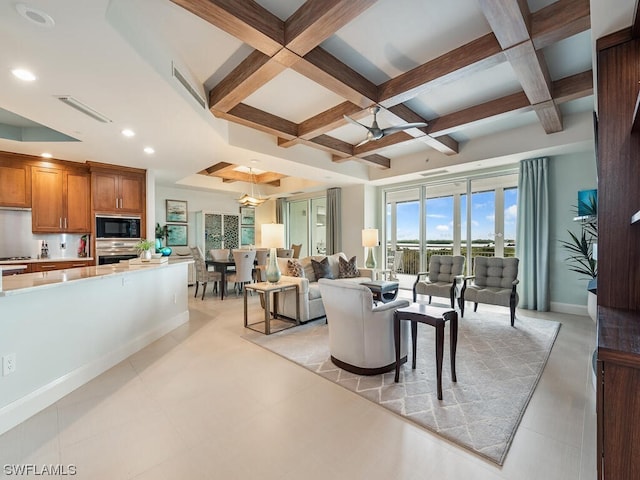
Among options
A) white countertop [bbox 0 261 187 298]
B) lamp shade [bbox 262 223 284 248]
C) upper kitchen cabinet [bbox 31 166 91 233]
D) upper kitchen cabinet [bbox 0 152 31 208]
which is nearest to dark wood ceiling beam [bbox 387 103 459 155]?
lamp shade [bbox 262 223 284 248]

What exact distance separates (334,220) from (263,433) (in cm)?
625

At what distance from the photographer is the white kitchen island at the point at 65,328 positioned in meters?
2.11

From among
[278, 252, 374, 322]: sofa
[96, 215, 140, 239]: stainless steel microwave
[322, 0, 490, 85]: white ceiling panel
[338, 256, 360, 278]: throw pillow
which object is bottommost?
[278, 252, 374, 322]: sofa

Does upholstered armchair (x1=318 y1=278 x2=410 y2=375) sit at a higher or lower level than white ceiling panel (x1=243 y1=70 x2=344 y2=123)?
lower

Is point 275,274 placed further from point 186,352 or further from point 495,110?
point 495,110

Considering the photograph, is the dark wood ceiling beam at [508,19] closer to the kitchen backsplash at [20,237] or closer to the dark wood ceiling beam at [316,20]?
the dark wood ceiling beam at [316,20]

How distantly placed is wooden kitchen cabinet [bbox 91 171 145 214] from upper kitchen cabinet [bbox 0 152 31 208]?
0.84 m

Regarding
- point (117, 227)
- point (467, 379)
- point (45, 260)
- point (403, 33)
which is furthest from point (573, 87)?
point (45, 260)

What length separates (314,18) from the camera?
6.73 ft

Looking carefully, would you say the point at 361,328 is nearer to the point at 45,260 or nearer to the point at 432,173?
the point at 432,173

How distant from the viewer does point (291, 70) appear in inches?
121

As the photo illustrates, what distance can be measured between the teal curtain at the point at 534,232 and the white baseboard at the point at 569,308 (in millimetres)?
129

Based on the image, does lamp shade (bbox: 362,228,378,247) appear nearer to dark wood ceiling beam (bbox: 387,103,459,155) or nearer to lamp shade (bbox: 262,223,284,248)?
dark wood ceiling beam (bbox: 387,103,459,155)

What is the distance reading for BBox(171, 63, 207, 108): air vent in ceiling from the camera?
2.61m
